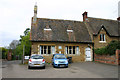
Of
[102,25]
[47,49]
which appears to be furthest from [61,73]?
[102,25]

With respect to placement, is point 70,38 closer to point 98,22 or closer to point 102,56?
point 102,56

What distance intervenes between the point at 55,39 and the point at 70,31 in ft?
12.5

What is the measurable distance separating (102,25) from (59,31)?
806 cm

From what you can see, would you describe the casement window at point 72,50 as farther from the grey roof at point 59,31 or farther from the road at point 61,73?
the road at point 61,73

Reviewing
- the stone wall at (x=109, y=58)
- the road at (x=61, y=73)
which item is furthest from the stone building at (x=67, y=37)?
the road at (x=61, y=73)

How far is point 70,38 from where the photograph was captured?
19.7m

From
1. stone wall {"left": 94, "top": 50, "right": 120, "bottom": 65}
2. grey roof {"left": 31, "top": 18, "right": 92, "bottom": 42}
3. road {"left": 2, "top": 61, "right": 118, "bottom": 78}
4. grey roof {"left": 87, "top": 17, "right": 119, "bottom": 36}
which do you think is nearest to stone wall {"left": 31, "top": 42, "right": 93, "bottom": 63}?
grey roof {"left": 31, "top": 18, "right": 92, "bottom": 42}

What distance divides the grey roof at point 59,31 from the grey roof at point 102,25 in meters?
1.38

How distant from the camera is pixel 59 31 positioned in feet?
67.6

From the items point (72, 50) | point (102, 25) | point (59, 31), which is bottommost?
point (72, 50)

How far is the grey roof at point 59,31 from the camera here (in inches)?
747

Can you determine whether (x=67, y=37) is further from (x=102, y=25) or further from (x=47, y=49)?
(x=102, y=25)

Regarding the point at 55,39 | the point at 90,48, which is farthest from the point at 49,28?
the point at 90,48

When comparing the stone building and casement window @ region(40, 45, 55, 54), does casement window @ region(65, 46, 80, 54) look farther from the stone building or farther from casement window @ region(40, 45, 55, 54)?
casement window @ region(40, 45, 55, 54)
